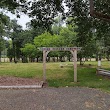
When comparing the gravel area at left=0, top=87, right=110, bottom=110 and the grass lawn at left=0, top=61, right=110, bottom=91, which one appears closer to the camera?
the gravel area at left=0, top=87, right=110, bottom=110

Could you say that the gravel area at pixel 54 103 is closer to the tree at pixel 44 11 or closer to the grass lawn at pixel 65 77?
the grass lawn at pixel 65 77

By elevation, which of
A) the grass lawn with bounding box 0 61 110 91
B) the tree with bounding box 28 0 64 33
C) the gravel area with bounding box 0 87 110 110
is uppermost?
the tree with bounding box 28 0 64 33

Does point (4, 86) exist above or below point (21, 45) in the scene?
below

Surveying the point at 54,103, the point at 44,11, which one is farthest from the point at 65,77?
the point at 54,103

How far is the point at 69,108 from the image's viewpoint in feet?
24.2

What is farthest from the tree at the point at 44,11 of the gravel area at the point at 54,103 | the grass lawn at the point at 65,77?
the gravel area at the point at 54,103

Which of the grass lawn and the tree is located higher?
the tree

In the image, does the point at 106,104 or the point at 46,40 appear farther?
the point at 46,40

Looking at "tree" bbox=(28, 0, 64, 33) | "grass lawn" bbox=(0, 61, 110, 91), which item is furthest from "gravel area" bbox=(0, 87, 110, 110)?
→ "tree" bbox=(28, 0, 64, 33)

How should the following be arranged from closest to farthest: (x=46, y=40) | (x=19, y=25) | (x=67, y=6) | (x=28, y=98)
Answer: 1. (x=28, y=98)
2. (x=67, y=6)
3. (x=46, y=40)
4. (x=19, y=25)

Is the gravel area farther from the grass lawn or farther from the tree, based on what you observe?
the tree

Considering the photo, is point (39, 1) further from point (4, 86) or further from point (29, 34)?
point (29, 34)

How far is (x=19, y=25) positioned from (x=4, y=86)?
57597 millimetres

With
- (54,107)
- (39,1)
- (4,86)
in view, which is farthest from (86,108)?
(39,1)
